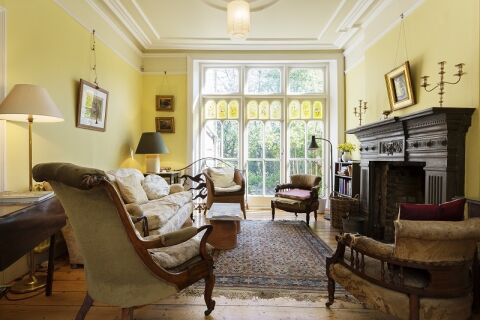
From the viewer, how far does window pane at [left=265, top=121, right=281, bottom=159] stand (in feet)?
19.3

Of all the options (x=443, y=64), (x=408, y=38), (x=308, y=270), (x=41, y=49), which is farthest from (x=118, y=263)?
(x=408, y=38)

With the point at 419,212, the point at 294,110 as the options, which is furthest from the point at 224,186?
the point at 419,212

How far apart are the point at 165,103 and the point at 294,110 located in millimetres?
2659

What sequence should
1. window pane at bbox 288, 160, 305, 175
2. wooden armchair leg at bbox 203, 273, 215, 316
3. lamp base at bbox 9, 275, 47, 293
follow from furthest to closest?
window pane at bbox 288, 160, 305, 175 < lamp base at bbox 9, 275, 47, 293 < wooden armchair leg at bbox 203, 273, 215, 316

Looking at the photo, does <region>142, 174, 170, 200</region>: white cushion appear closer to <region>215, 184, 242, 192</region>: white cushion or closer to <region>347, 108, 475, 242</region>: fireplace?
<region>215, 184, 242, 192</region>: white cushion

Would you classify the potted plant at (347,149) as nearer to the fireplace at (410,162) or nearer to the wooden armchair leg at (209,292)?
the fireplace at (410,162)

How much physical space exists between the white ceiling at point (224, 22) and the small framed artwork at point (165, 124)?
4.57ft

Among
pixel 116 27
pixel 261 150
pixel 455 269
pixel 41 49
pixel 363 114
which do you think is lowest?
pixel 455 269

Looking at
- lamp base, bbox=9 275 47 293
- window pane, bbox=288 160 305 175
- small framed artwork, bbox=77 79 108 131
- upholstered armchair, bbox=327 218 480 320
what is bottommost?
lamp base, bbox=9 275 47 293

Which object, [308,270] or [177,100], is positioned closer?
[308,270]

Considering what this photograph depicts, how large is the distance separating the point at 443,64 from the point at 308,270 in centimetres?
227

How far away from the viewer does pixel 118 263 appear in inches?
58.8

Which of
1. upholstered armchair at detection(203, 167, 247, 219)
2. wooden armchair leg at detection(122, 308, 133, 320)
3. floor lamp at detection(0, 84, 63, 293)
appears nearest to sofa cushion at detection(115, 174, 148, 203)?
floor lamp at detection(0, 84, 63, 293)

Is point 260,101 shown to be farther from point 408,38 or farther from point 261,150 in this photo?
point 408,38
